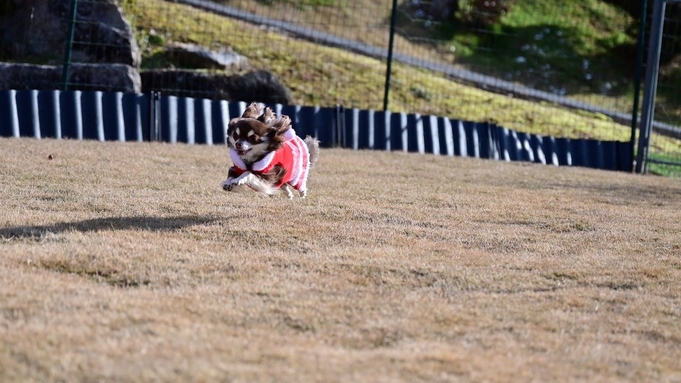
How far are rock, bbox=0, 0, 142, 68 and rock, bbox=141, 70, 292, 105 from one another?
54 cm

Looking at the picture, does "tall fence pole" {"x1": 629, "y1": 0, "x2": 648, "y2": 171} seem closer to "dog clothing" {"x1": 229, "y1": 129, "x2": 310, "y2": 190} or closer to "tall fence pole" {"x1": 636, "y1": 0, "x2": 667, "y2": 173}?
"tall fence pole" {"x1": 636, "y1": 0, "x2": 667, "y2": 173}

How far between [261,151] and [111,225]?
3.85ft

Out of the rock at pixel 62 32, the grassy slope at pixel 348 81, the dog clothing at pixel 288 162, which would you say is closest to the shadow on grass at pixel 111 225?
the dog clothing at pixel 288 162

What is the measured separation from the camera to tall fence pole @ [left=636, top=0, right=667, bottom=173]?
1487 centimetres

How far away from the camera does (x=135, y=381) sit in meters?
3.71

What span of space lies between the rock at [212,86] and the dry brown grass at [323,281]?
415cm

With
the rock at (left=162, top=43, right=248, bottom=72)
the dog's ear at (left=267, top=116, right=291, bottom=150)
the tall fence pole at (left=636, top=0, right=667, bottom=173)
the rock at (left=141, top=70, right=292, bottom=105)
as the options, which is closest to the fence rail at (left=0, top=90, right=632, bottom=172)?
the tall fence pole at (left=636, top=0, right=667, bottom=173)

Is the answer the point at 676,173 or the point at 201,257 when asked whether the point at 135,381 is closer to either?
the point at 201,257

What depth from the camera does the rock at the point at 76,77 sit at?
12.5 m

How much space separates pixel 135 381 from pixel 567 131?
50.9 feet

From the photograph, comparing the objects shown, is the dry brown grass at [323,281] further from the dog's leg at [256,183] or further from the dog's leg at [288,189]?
the dog's leg at [256,183]

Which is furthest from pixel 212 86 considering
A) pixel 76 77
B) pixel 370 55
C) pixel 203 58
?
pixel 370 55

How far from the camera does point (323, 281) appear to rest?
18.4 ft

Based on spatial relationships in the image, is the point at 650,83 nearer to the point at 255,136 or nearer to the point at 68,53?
the point at 68,53
